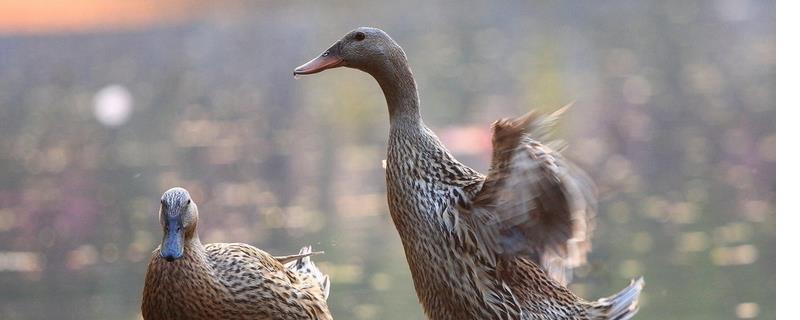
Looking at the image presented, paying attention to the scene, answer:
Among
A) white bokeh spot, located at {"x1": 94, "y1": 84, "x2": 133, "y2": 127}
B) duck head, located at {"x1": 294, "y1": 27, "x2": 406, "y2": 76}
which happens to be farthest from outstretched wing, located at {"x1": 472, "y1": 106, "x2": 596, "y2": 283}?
white bokeh spot, located at {"x1": 94, "y1": 84, "x2": 133, "y2": 127}

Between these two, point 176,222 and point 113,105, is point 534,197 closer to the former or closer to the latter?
point 176,222

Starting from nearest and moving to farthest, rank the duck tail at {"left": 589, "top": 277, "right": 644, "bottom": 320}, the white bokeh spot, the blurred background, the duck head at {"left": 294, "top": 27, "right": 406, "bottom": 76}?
the duck head at {"left": 294, "top": 27, "right": 406, "bottom": 76} → the duck tail at {"left": 589, "top": 277, "right": 644, "bottom": 320} → the blurred background → the white bokeh spot

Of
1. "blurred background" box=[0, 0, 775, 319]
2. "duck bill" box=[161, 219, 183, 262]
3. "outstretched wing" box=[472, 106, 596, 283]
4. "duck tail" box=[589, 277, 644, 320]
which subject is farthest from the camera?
"blurred background" box=[0, 0, 775, 319]

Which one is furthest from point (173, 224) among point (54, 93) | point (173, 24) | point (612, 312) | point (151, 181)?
point (173, 24)

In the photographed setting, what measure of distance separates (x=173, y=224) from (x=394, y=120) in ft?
2.79

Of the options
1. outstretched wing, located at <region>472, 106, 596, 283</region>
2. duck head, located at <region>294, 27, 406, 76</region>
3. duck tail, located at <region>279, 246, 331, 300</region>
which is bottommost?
outstretched wing, located at <region>472, 106, 596, 283</region>

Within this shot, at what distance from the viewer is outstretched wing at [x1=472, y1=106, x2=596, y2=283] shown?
455 cm

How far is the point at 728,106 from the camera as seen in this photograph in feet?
34.7

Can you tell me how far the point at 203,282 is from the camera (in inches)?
197

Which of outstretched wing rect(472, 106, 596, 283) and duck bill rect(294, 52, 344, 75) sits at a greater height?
duck bill rect(294, 52, 344, 75)

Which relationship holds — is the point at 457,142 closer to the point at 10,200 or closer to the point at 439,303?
the point at 10,200

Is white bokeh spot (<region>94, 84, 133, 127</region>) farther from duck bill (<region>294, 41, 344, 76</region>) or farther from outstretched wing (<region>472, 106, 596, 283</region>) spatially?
outstretched wing (<region>472, 106, 596, 283</region>)

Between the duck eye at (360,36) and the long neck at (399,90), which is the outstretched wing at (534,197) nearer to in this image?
the long neck at (399,90)

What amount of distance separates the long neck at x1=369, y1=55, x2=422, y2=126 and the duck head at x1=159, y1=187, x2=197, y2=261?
2.59ft
